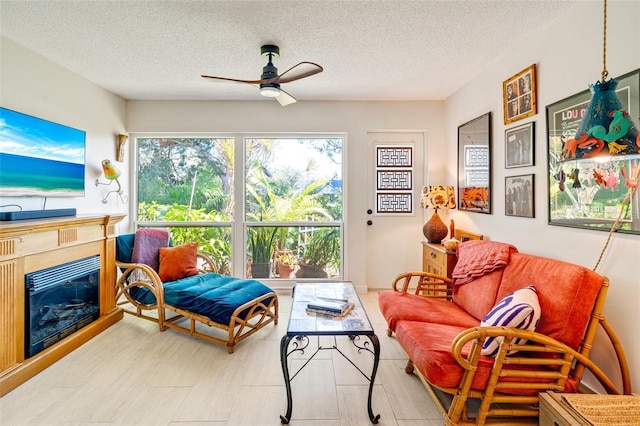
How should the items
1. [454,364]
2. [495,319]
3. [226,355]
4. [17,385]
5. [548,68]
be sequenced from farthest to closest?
[226,355] < [548,68] < [17,385] < [495,319] < [454,364]

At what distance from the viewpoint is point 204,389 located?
1.88 m

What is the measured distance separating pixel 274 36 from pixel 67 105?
228 centimetres

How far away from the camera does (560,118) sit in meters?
2.01

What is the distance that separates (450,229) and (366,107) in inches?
74.3

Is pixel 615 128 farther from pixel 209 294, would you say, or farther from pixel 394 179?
pixel 209 294

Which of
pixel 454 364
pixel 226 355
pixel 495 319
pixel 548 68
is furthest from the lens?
pixel 226 355

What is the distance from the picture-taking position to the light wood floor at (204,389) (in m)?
1.65

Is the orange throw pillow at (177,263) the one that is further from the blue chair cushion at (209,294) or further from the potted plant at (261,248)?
the potted plant at (261,248)

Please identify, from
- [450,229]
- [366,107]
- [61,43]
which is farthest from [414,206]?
[61,43]

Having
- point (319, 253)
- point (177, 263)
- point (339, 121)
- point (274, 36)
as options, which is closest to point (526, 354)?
point (319, 253)

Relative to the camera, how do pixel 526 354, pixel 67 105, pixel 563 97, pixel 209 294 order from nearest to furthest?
pixel 526 354 < pixel 563 97 < pixel 209 294 < pixel 67 105

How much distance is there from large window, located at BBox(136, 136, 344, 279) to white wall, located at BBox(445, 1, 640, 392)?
6.05ft

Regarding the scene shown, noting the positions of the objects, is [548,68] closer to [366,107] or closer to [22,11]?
[366,107]

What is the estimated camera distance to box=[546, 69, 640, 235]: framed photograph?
1.56m
